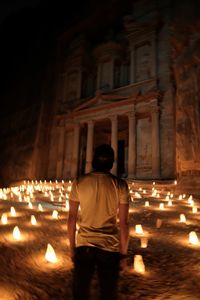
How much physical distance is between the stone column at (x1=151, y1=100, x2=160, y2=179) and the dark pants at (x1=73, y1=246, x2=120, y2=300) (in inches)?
634

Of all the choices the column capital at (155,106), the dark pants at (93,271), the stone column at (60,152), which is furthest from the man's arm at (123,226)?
the stone column at (60,152)

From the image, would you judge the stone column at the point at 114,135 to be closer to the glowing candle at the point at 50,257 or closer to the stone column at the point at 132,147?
the stone column at the point at 132,147

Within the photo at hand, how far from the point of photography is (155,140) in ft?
61.9

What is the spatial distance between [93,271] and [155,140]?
57.4 ft

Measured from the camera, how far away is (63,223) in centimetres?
538

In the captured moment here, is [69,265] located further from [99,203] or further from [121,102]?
[121,102]

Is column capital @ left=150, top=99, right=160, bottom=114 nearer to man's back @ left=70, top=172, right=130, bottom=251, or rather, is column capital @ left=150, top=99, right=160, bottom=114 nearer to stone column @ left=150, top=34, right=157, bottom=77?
stone column @ left=150, top=34, right=157, bottom=77

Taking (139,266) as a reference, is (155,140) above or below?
above

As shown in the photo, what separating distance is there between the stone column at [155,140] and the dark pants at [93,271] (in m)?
16.1

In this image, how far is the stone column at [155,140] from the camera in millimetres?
18078

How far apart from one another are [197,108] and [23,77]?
2558 cm

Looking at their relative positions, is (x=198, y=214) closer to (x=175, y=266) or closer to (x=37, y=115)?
(x=175, y=266)

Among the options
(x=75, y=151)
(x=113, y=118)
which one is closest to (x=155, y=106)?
(x=113, y=118)

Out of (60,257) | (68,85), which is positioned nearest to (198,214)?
(60,257)
